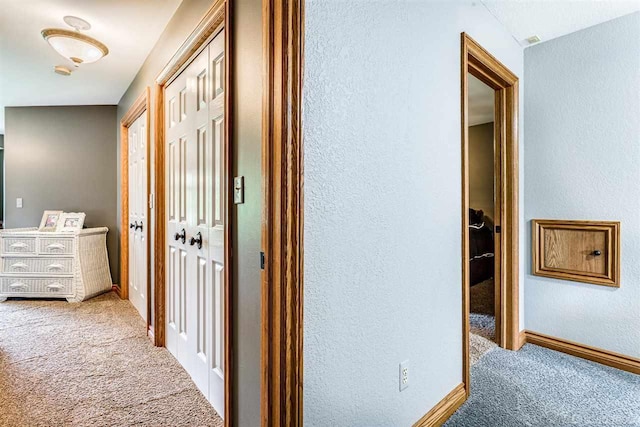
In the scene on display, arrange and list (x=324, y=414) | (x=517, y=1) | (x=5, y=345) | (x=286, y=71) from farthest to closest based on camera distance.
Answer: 1. (x=5, y=345)
2. (x=517, y=1)
3. (x=324, y=414)
4. (x=286, y=71)

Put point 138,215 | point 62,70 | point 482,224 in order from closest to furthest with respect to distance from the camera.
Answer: point 62,70
point 138,215
point 482,224

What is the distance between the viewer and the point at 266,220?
1020 mm

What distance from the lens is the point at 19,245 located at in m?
3.52

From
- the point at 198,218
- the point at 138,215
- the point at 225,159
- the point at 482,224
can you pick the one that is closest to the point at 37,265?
the point at 138,215

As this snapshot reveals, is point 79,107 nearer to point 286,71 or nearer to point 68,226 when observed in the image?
point 68,226

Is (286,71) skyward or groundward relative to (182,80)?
groundward

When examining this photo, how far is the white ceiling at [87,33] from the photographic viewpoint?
1.97 meters

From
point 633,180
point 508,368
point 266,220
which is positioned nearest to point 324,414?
point 266,220

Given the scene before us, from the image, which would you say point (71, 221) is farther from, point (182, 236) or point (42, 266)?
point (182, 236)

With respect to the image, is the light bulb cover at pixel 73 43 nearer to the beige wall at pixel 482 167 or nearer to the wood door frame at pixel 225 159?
the wood door frame at pixel 225 159

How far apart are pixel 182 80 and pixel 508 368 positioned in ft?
8.85

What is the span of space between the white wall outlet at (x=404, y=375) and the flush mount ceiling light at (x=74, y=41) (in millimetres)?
2682

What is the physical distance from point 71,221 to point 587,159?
4.88 metres

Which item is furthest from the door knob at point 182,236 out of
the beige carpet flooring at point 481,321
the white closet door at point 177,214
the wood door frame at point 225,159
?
the beige carpet flooring at point 481,321
